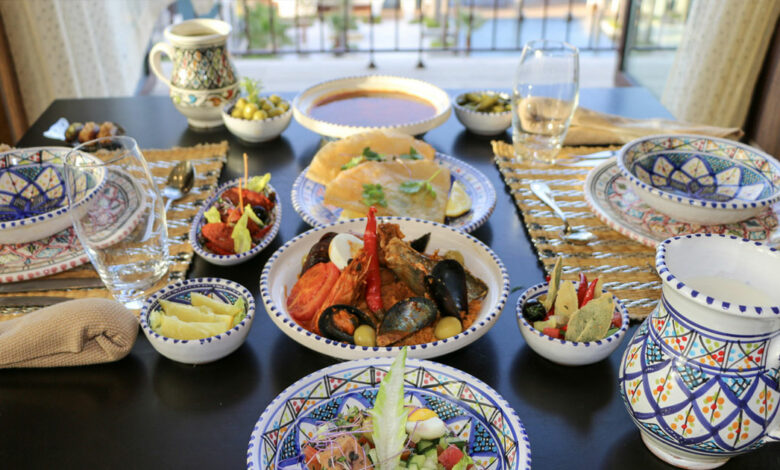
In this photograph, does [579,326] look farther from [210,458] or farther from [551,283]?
[210,458]

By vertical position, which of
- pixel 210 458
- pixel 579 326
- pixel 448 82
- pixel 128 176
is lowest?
pixel 448 82

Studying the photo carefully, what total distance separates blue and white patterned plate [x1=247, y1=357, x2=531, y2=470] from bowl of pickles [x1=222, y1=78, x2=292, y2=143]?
3.49 feet

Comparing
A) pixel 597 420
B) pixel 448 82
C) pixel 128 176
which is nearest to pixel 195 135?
pixel 128 176

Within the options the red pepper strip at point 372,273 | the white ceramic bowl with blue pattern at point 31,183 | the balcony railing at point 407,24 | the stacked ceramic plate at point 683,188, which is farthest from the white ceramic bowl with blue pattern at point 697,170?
the balcony railing at point 407,24

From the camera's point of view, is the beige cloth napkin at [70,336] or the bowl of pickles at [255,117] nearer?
the beige cloth napkin at [70,336]

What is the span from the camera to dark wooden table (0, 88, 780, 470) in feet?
2.93

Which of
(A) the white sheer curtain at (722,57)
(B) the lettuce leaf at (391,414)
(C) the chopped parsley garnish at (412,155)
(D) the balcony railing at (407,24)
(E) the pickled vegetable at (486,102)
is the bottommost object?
(D) the balcony railing at (407,24)

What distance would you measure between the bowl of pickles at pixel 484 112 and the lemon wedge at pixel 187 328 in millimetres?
1075

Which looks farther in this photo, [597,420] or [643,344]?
[597,420]

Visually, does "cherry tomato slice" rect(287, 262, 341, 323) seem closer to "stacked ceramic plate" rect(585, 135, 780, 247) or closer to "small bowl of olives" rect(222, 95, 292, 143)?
"stacked ceramic plate" rect(585, 135, 780, 247)

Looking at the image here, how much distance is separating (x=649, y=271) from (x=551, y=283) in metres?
→ 0.32

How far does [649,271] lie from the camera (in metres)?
1.27

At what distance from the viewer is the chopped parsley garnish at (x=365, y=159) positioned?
4.98 ft

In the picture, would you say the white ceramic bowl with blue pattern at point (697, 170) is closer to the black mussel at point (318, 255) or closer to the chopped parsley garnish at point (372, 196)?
the chopped parsley garnish at point (372, 196)
